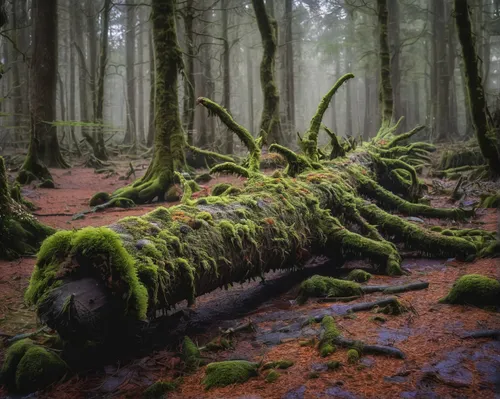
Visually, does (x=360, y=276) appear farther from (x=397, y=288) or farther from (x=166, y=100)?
(x=166, y=100)

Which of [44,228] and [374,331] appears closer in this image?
[374,331]

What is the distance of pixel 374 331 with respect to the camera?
2.88 meters

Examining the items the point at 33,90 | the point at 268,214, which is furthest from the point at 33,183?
the point at 268,214

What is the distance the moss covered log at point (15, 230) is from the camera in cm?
528

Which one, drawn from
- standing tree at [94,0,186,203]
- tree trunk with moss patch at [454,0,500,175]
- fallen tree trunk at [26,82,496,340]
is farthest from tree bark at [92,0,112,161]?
tree trunk with moss patch at [454,0,500,175]

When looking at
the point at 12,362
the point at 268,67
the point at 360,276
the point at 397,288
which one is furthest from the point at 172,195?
the point at 268,67

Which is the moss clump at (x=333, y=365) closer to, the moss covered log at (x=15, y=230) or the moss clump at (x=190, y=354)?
the moss clump at (x=190, y=354)

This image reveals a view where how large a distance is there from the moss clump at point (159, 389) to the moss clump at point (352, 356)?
3.61ft

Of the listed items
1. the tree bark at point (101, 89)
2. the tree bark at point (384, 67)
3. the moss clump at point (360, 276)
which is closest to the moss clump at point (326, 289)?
A: the moss clump at point (360, 276)

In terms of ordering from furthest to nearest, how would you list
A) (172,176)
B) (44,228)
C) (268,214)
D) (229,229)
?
(172,176)
(44,228)
(268,214)
(229,229)

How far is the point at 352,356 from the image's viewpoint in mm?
2492

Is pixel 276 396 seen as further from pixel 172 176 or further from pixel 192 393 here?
pixel 172 176

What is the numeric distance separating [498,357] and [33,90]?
15.0 metres

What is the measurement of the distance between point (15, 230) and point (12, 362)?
3.17 metres
